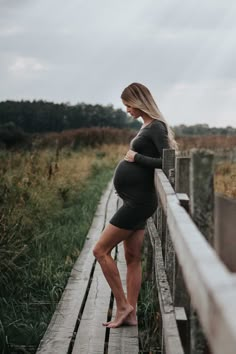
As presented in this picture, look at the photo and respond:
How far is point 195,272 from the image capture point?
4.00 ft

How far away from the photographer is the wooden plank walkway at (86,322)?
371 cm

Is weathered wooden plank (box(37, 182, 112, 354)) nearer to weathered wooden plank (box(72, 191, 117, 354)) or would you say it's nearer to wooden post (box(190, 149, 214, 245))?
weathered wooden plank (box(72, 191, 117, 354))

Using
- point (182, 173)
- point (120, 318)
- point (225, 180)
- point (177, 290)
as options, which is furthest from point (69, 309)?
point (225, 180)

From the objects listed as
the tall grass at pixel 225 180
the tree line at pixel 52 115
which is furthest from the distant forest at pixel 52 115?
the tall grass at pixel 225 180

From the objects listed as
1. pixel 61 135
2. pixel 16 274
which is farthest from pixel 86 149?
pixel 16 274

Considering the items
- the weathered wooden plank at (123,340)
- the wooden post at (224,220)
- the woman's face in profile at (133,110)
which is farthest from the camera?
the woman's face in profile at (133,110)

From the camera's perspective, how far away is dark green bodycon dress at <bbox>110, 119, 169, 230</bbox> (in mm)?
3865

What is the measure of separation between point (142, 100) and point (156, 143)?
12.1 inches

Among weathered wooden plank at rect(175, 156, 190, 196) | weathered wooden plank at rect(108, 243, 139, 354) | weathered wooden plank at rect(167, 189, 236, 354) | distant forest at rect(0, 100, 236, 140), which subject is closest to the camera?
weathered wooden plank at rect(167, 189, 236, 354)

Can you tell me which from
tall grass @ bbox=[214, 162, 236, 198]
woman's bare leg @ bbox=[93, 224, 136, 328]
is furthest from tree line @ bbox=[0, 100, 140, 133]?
woman's bare leg @ bbox=[93, 224, 136, 328]

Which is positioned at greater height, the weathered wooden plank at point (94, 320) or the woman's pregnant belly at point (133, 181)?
the woman's pregnant belly at point (133, 181)

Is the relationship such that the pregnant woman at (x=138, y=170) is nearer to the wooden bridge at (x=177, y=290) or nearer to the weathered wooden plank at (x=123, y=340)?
the weathered wooden plank at (x=123, y=340)

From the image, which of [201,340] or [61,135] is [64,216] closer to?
[201,340]

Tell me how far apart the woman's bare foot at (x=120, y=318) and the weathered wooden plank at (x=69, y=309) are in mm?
252
